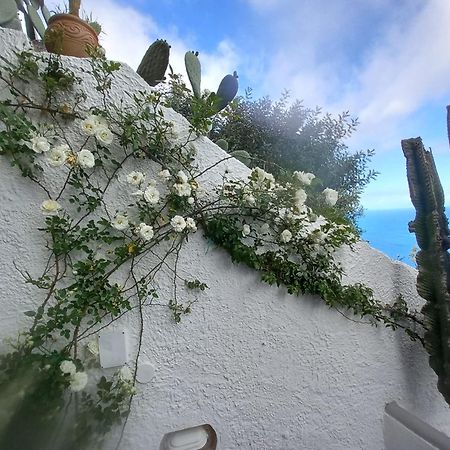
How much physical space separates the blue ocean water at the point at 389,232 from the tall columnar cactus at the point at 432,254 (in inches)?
21.9

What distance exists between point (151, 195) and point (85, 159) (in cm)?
32

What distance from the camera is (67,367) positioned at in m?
1.14

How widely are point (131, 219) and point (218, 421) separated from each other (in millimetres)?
1182

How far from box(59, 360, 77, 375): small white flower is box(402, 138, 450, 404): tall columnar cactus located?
83.6 inches

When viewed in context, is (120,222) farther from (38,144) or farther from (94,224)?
(38,144)

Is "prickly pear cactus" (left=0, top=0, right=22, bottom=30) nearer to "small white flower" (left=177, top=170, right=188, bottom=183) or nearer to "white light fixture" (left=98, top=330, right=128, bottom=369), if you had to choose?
"small white flower" (left=177, top=170, right=188, bottom=183)

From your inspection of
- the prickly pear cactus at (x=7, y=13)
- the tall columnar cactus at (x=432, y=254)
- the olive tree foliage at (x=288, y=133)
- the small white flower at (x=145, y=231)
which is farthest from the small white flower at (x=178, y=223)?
the olive tree foliage at (x=288, y=133)

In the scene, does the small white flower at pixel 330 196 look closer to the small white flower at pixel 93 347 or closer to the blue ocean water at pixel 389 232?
the blue ocean water at pixel 389 232

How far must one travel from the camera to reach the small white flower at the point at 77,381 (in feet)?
3.74

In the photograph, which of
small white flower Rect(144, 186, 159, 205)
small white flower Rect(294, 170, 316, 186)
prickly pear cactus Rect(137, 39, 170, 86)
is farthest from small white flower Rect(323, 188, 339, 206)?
prickly pear cactus Rect(137, 39, 170, 86)

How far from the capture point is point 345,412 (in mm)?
1878

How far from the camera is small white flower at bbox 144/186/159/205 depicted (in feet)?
4.44

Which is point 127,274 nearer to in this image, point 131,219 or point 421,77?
point 131,219

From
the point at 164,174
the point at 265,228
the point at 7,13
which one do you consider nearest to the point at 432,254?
the point at 265,228
